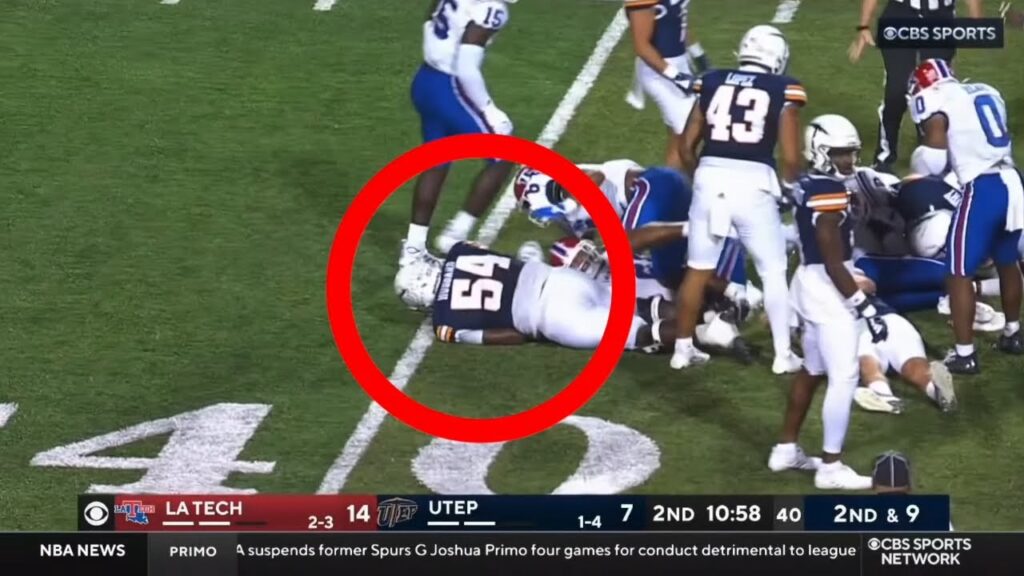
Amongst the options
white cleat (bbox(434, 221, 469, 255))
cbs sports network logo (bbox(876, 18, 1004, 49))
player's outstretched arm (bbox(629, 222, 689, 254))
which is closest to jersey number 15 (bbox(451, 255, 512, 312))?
player's outstretched arm (bbox(629, 222, 689, 254))

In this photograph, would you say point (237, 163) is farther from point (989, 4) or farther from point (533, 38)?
point (989, 4)

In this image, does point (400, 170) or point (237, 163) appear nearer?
point (400, 170)

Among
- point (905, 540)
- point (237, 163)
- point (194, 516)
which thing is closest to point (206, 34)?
point (237, 163)

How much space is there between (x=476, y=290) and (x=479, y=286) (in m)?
0.03

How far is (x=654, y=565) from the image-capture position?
1073cm

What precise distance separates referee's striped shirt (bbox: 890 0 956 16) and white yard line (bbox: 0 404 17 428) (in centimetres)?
605

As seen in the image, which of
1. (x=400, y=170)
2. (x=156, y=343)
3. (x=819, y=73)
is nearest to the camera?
(x=156, y=343)

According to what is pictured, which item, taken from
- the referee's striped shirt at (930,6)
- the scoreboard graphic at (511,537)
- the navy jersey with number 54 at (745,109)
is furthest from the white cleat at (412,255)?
the referee's striped shirt at (930,6)

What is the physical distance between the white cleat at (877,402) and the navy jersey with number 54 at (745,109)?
1.22 metres

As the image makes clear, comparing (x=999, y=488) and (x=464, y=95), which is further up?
(x=464, y=95)

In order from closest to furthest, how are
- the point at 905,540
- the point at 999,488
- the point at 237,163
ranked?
1. the point at 905,540
2. the point at 999,488
3. the point at 237,163

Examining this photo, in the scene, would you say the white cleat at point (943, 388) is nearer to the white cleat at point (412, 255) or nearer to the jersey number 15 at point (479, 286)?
the jersey number 15 at point (479, 286)

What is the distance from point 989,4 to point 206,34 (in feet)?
16.9

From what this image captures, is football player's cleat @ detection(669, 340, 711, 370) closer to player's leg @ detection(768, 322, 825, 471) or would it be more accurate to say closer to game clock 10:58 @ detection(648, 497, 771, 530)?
player's leg @ detection(768, 322, 825, 471)
